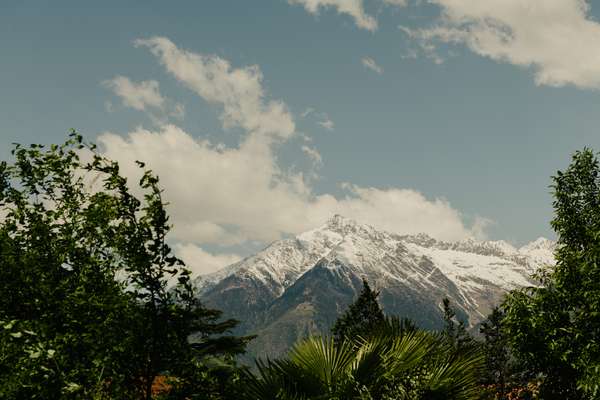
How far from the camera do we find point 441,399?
794 cm

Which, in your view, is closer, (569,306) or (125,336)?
(125,336)

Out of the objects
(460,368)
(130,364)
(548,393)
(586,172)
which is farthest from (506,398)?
(130,364)

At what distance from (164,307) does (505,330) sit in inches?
626

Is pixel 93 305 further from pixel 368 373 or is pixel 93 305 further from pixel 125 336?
pixel 368 373

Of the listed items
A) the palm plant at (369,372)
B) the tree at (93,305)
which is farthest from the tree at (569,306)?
the tree at (93,305)

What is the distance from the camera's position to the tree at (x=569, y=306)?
48.7ft

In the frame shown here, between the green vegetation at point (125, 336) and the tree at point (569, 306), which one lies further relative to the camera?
the tree at point (569, 306)

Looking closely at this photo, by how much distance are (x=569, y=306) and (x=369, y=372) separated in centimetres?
1228

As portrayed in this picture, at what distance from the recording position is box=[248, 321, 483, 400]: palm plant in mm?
7078

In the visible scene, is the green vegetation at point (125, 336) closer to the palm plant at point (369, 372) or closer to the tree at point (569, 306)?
the palm plant at point (369, 372)

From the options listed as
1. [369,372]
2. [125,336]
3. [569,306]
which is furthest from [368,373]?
[569,306]

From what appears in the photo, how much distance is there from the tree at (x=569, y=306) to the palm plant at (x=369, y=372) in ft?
24.8

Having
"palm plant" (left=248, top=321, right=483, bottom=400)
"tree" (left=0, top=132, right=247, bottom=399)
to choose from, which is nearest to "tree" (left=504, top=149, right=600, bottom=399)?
"palm plant" (left=248, top=321, right=483, bottom=400)

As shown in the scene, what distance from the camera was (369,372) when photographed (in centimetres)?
764
